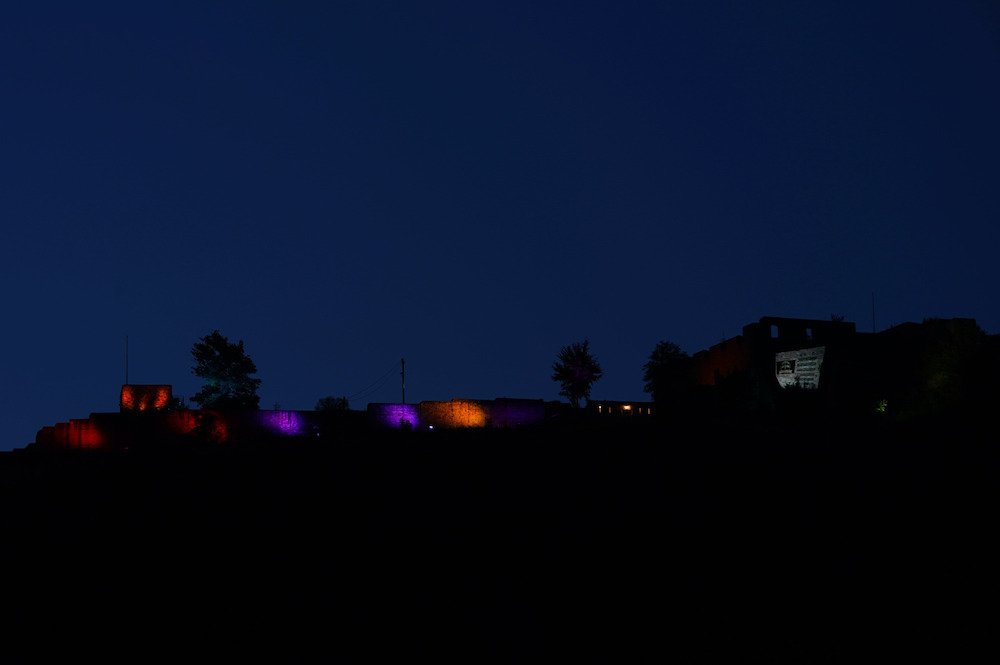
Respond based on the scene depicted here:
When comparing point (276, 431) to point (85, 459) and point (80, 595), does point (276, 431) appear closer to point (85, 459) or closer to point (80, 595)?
point (85, 459)

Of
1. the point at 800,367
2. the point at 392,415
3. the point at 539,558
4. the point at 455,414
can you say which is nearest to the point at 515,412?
the point at 455,414

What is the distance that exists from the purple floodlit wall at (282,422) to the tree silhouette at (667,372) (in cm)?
2275

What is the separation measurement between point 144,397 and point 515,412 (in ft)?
69.8

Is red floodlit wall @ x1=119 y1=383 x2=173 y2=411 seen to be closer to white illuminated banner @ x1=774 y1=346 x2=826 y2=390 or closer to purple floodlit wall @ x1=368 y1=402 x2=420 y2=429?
purple floodlit wall @ x1=368 y1=402 x2=420 y2=429

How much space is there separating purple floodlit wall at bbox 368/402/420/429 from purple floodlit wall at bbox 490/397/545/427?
3995mm

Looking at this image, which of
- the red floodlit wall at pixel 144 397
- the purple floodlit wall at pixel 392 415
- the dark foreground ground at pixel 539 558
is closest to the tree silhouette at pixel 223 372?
the red floodlit wall at pixel 144 397

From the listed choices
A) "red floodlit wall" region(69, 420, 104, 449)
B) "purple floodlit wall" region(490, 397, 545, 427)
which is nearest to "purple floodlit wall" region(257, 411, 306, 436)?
"red floodlit wall" region(69, 420, 104, 449)

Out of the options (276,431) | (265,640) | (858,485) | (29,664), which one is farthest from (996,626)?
(276,431)

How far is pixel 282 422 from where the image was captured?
36.3 meters

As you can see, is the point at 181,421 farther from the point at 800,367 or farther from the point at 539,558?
the point at 800,367

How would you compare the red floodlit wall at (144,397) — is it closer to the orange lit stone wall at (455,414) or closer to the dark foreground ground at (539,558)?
the orange lit stone wall at (455,414)

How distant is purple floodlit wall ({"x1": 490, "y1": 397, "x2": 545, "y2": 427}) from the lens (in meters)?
37.5

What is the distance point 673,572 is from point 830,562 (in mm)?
2611

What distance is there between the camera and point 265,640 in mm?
11039
